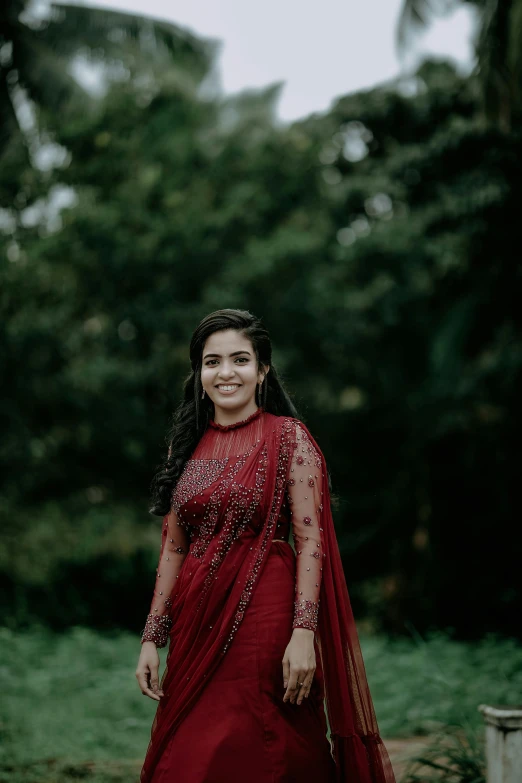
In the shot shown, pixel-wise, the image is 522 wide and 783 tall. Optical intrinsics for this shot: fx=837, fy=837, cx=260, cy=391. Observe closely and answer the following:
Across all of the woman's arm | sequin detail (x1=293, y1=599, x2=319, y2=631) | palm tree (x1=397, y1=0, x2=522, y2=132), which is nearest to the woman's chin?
the woman's arm

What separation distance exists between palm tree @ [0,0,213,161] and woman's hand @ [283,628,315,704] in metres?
9.57

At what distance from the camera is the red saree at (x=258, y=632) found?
2.59m

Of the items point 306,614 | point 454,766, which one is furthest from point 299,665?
point 454,766

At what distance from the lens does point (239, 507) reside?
107 inches

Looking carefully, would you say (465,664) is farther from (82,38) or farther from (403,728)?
(82,38)

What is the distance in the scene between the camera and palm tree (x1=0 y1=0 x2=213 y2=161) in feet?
36.0

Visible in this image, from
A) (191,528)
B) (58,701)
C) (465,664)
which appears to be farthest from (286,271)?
(191,528)

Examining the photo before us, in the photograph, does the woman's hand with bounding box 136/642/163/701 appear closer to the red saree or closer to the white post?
the red saree

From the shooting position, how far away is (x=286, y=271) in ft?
40.5

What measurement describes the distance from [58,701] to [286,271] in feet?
23.7

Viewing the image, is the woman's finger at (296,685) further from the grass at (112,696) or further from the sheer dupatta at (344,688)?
the grass at (112,696)

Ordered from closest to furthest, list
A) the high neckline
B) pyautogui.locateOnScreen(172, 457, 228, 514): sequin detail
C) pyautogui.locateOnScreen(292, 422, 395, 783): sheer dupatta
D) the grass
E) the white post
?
pyautogui.locateOnScreen(292, 422, 395, 783): sheer dupatta < pyautogui.locateOnScreen(172, 457, 228, 514): sequin detail < the high neckline < the white post < the grass

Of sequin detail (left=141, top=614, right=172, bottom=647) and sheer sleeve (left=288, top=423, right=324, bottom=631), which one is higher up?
sheer sleeve (left=288, top=423, right=324, bottom=631)

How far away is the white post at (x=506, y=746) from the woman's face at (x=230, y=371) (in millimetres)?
1605
